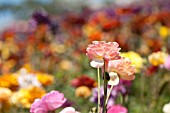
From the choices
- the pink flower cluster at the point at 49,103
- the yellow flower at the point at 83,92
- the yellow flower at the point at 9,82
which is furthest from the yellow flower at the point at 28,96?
the pink flower cluster at the point at 49,103

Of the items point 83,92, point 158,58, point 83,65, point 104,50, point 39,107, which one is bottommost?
point 39,107

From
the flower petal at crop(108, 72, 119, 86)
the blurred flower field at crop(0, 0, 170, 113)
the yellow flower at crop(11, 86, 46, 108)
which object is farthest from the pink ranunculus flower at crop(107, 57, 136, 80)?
the yellow flower at crop(11, 86, 46, 108)

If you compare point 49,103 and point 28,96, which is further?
point 28,96

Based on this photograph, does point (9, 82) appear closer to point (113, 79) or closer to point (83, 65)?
point (113, 79)

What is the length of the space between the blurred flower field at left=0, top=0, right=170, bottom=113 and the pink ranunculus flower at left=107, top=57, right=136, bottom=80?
382mm

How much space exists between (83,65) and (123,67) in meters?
3.32

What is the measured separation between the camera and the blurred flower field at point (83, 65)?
2.30 metres

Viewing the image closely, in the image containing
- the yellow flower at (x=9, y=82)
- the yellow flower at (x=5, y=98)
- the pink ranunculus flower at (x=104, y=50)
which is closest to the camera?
the pink ranunculus flower at (x=104, y=50)

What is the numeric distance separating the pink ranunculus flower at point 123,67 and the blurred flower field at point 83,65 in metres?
0.38

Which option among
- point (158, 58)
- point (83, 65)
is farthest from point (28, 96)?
point (83, 65)

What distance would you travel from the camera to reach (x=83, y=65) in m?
4.61

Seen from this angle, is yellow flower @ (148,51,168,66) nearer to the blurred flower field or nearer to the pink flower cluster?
the blurred flower field

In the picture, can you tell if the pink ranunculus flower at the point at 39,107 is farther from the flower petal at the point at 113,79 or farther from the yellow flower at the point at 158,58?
the yellow flower at the point at 158,58

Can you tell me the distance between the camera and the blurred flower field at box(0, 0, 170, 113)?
2.30 metres
